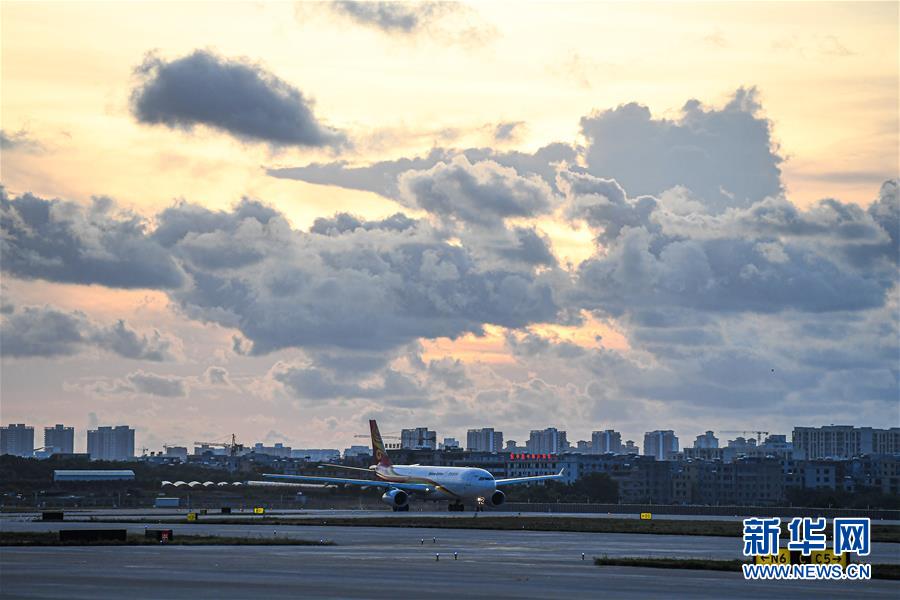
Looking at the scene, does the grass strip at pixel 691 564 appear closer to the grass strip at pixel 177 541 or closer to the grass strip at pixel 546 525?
the grass strip at pixel 177 541

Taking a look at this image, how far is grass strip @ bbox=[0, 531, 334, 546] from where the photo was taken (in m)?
77.8

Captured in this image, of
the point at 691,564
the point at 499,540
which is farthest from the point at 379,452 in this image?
the point at 691,564

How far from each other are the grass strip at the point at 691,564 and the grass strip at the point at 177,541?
21.5m

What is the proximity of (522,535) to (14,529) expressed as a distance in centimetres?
3662

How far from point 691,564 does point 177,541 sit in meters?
32.2

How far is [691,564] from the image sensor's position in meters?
64.4

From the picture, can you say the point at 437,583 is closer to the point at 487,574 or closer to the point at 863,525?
the point at 487,574

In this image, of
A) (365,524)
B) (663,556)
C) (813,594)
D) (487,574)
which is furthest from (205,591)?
(365,524)

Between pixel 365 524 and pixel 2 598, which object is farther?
pixel 365 524

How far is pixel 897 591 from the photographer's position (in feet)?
172

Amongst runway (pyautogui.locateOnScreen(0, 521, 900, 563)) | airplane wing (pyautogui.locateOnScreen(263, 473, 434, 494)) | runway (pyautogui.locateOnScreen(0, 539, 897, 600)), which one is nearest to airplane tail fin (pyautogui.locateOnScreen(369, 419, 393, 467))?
airplane wing (pyautogui.locateOnScreen(263, 473, 434, 494))

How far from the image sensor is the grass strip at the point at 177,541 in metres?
77.8

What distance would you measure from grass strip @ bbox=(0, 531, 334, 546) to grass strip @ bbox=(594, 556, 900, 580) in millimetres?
21471

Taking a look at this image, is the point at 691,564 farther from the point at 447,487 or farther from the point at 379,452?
the point at 379,452
